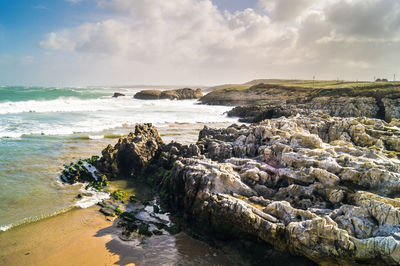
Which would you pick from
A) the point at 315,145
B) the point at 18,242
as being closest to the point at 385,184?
the point at 315,145

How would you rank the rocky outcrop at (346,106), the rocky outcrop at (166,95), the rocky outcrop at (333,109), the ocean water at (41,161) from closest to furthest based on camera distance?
the ocean water at (41,161)
the rocky outcrop at (346,106)
the rocky outcrop at (333,109)
the rocky outcrop at (166,95)

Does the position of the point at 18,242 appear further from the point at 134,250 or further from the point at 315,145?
the point at 315,145

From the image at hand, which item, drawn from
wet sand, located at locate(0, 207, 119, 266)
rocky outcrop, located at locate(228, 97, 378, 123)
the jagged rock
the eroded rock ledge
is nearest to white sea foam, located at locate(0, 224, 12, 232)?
wet sand, located at locate(0, 207, 119, 266)

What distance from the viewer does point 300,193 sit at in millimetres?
8773

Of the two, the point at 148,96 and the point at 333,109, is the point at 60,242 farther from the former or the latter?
the point at 148,96

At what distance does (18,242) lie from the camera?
886 cm

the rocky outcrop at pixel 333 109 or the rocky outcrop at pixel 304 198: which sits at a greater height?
the rocky outcrop at pixel 333 109

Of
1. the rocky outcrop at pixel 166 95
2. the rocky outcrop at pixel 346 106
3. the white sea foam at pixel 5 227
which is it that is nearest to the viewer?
the white sea foam at pixel 5 227

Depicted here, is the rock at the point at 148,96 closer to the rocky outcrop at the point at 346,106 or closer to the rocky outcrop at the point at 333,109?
the rocky outcrop at the point at 346,106

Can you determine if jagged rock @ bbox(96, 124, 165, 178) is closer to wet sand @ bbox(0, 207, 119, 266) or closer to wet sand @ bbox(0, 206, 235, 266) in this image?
wet sand @ bbox(0, 207, 119, 266)

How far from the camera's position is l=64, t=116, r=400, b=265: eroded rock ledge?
6406mm

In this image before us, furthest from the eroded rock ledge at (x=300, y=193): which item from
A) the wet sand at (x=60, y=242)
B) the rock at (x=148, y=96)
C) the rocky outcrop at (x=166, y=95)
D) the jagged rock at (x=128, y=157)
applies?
the rocky outcrop at (x=166, y=95)

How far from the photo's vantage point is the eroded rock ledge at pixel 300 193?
21.0ft

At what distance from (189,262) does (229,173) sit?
3.58 m
